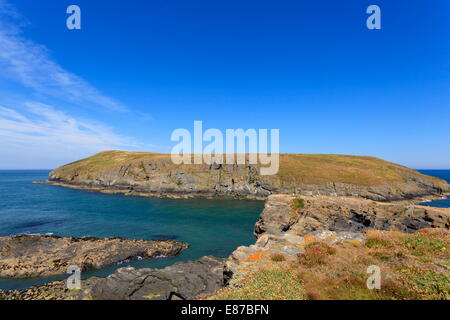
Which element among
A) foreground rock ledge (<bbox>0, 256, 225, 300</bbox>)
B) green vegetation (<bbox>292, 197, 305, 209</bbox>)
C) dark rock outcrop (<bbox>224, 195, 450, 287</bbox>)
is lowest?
foreground rock ledge (<bbox>0, 256, 225, 300</bbox>)

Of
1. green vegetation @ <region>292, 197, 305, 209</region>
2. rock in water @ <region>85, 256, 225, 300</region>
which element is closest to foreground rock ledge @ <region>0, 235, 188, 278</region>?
rock in water @ <region>85, 256, 225, 300</region>

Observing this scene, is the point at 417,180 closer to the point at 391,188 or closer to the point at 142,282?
the point at 391,188

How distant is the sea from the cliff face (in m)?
26.5

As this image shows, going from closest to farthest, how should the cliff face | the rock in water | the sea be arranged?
the rock in water, the sea, the cliff face

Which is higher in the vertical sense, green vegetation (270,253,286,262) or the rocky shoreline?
green vegetation (270,253,286,262)

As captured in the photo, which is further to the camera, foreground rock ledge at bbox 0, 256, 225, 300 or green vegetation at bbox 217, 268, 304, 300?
foreground rock ledge at bbox 0, 256, 225, 300

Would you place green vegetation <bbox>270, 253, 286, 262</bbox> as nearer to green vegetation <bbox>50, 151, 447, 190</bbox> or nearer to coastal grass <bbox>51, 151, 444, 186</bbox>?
green vegetation <bbox>50, 151, 447, 190</bbox>

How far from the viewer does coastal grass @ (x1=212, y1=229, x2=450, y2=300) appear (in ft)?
33.3

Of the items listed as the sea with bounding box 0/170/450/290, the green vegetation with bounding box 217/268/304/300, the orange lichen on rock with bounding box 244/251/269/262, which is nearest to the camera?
the green vegetation with bounding box 217/268/304/300

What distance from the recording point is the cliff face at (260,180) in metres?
94.8

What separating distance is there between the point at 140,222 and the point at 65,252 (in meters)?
21.0

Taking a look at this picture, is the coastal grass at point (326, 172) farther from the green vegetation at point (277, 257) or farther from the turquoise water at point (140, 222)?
the green vegetation at point (277, 257)

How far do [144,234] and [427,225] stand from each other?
47002 mm

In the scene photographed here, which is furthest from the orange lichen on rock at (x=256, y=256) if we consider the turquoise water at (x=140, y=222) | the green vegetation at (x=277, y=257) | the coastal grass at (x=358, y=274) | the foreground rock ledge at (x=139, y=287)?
the turquoise water at (x=140, y=222)
